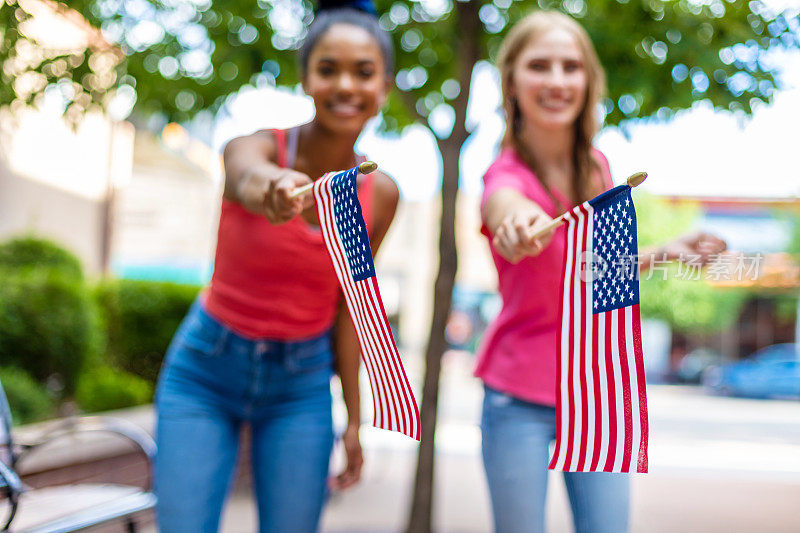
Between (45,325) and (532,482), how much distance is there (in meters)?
5.24

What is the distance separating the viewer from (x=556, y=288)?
205cm

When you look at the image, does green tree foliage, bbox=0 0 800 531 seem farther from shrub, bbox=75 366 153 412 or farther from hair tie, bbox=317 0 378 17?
shrub, bbox=75 366 153 412

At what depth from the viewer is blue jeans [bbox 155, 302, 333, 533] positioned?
2156mm

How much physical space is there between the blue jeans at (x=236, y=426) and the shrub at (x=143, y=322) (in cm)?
556

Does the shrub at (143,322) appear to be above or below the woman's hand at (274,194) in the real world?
below

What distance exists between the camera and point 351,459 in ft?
8.16

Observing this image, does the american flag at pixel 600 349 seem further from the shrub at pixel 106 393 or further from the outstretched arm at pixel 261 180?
the shrub at pixel 106 393

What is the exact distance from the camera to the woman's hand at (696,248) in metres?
1.94

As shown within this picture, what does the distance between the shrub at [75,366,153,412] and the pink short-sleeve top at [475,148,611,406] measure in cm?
488

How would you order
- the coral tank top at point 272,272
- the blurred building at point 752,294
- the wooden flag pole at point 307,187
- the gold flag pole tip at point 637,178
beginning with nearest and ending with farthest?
1. the gold flag pole tip at point 637,178
2. the wooden flag pole at point 307,187
3. the coral tank top at point 272,272
4. the blurred building at point 752,294

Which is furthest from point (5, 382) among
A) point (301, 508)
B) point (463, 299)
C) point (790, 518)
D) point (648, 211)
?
point (463, 299)

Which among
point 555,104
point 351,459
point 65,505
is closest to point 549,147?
point 555,104

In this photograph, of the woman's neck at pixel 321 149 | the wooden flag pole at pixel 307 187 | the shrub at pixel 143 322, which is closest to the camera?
the wooden flag pole at pixel 307 187

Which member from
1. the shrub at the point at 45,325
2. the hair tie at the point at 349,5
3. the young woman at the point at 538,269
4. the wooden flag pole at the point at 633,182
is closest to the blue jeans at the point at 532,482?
the young woman at the point at 538,269
